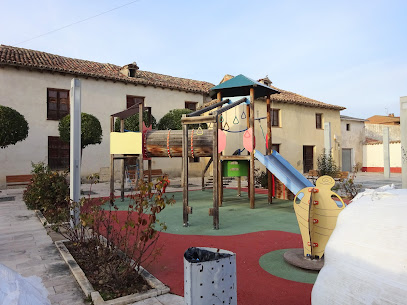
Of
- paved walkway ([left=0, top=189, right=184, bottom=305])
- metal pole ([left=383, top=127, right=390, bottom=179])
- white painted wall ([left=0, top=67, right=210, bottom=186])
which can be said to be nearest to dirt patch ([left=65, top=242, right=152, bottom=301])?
paved walkway ([left=0, top=189, right=184, bottom=305])

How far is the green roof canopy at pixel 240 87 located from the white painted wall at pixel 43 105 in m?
9.71

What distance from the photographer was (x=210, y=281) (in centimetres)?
216

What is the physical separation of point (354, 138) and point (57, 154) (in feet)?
82.8

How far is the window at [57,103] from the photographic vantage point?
1652 centimetres

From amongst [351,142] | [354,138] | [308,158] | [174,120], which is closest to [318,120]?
[308,158]

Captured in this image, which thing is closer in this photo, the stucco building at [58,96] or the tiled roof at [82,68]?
the stucco building at [58,96]

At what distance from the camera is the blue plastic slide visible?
8.19 m

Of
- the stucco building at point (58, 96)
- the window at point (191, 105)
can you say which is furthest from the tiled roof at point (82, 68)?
the window at point (191, 105)

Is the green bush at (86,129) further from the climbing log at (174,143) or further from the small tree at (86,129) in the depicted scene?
the climbing log at (174,143)

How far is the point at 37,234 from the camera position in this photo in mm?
5816

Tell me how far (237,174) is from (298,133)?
1587 cm

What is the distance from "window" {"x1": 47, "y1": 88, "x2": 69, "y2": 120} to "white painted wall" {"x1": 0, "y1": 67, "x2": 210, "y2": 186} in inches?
12.1

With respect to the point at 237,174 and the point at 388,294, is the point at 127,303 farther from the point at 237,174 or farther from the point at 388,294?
the point at 237,174

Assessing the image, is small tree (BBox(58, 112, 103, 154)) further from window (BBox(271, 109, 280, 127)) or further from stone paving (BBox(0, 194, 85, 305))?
window (BBox(271, 109, 280, 127))
